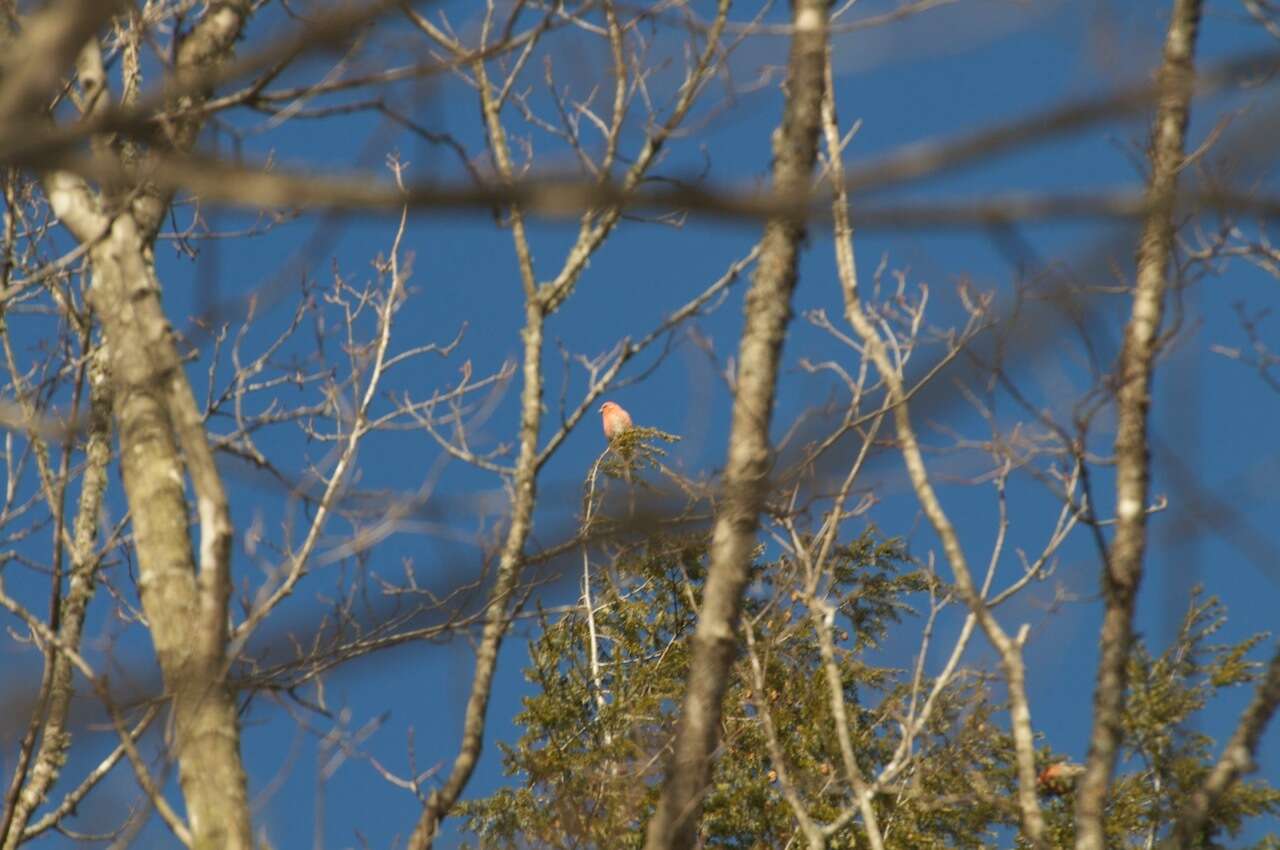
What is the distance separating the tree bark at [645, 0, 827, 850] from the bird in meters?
6.53

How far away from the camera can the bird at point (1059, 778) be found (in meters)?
9.92

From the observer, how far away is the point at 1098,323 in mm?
3771

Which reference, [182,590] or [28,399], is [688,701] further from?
[28,399]

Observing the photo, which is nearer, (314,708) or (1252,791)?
(314,708)

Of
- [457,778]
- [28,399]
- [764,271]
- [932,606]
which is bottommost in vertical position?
[457,778]

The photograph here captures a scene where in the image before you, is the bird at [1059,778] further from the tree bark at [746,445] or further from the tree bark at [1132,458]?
the tree bark at [746,445]

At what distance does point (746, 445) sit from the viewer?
13.2 feet

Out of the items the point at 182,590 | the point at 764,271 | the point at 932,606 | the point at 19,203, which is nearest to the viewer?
the point at 182,590

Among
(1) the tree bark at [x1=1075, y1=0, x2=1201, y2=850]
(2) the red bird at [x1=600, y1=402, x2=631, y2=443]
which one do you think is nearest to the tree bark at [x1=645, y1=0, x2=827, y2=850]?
(1) the tree bark at [x1=1075, y1=0, x2=1201, y2=850]

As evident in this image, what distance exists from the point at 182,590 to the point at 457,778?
891 millimetres

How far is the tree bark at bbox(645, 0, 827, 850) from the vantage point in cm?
371

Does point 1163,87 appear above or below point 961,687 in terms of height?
below

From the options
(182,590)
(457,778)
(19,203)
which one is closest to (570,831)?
(457,778)

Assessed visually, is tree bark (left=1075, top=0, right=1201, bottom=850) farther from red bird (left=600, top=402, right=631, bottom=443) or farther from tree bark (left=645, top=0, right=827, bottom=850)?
red bird (left=600, top=402, right=631, bottom=443)
